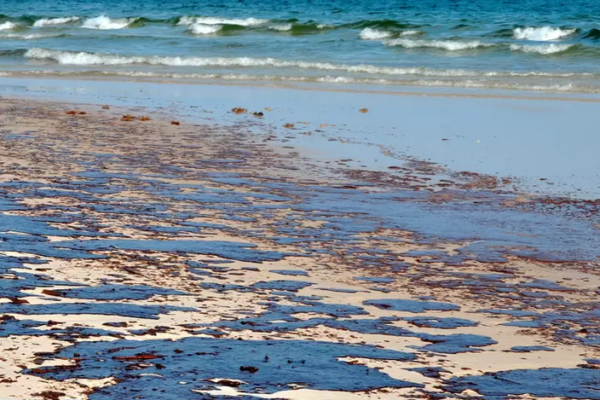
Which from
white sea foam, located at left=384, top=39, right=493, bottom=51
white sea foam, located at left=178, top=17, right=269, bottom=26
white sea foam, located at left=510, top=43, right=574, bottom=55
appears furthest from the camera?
white sea foam, located at left=178, top=17, right=269, bottom=26

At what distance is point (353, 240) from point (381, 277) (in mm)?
899

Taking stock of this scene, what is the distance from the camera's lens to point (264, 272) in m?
5.17

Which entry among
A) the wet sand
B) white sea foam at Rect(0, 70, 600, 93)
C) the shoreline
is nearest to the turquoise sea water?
white sea foam at Rect(0, 70, 600, 93)

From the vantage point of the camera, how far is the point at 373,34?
27594 mm

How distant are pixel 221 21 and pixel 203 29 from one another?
3197 millimetres

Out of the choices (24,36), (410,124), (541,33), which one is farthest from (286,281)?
(24,36)

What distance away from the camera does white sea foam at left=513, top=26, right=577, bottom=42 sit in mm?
26606

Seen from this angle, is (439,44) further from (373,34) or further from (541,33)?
(541,33)

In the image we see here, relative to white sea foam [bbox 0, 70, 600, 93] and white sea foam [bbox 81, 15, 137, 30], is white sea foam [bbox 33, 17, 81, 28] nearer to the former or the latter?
white sea foam [bbox 81, 15, 137, 30]

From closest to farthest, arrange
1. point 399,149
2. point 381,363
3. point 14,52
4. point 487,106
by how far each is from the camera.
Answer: point 381,363, point 399,149, point 487,106, point 14,52

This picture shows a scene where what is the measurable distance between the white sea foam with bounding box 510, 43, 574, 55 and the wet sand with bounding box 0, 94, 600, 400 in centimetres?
1561

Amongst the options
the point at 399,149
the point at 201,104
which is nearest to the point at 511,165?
the point at 399,149

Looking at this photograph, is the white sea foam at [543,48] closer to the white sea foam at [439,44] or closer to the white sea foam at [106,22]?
the white sea foam at [439,44]

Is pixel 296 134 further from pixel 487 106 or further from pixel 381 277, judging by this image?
pixel 381 277
